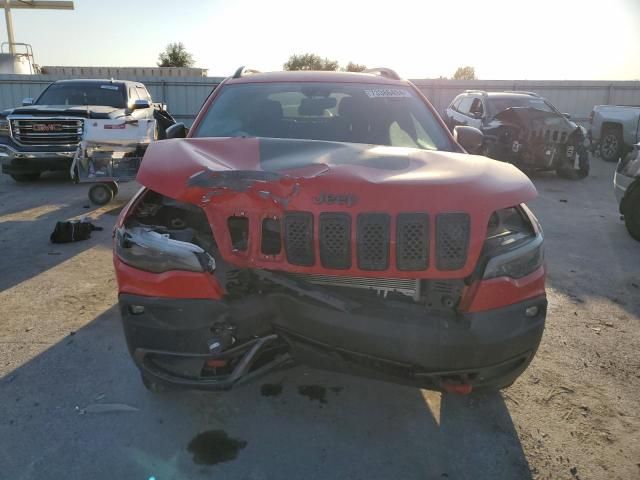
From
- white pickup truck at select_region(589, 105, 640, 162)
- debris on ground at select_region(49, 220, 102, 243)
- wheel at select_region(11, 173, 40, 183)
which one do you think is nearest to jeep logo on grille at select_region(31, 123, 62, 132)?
wheel at select_region(11, 173, 40, 183)

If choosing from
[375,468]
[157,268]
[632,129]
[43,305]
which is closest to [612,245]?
[375,468]

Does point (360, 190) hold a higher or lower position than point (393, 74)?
lower

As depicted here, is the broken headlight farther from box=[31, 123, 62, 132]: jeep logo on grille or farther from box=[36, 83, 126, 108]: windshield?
box=[36, 83, 126, 108]: windshield

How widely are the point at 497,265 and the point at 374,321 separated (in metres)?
0.61

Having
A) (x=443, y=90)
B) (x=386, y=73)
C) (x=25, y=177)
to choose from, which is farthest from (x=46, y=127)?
(x=443, y=90)

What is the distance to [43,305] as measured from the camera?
13.3ft

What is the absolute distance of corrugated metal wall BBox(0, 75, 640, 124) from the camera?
19.3m

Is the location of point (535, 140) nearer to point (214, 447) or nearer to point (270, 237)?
point (270, 237)

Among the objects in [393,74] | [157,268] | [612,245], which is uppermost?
[393,74]

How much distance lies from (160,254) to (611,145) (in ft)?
49.3

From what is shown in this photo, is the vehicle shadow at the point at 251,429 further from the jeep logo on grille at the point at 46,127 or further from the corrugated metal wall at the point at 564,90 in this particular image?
the corrugated metal wall at the point at 564,90

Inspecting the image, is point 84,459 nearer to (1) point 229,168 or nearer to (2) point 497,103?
(1) point 229,168

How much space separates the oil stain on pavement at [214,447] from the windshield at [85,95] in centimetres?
920

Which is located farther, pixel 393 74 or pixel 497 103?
pixel 497 103
